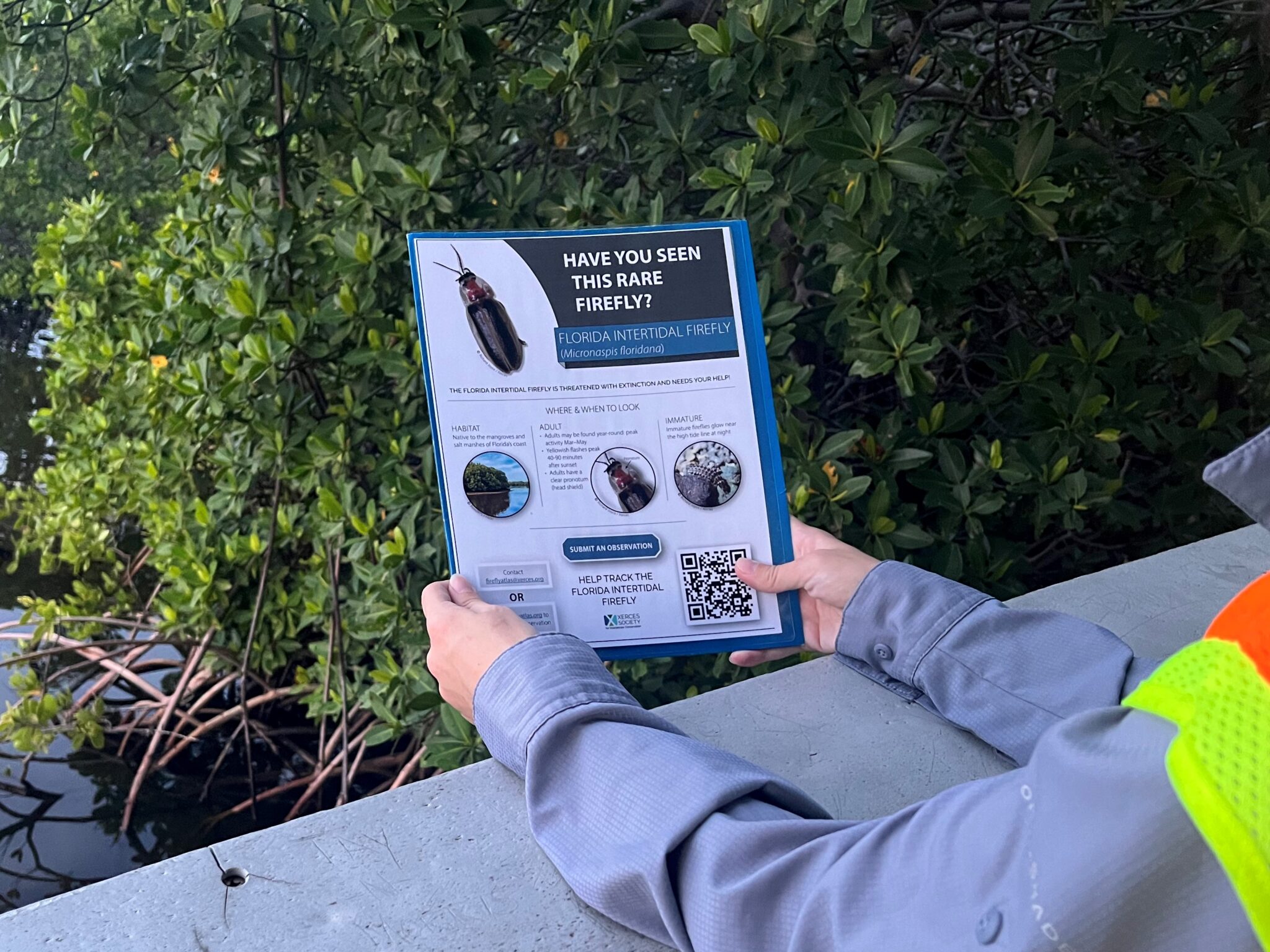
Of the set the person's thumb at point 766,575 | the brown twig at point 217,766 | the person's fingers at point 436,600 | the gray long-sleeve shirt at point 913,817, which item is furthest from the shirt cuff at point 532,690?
the brown twig at point 217,766

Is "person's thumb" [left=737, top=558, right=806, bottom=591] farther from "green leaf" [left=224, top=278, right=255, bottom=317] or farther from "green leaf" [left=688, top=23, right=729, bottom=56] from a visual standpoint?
"green leaf" [left=224, top=278, right=255, bottom=317]

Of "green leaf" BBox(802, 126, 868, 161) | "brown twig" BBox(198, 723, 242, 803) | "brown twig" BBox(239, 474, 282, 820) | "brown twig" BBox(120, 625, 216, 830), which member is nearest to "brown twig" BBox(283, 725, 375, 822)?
"brown twig" BBox(239, 474, 282, 820)

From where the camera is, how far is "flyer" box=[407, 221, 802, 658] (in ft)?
3.56

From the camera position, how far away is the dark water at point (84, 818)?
2344 millimetres

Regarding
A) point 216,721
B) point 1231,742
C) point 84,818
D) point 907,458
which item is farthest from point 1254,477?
point 84,818

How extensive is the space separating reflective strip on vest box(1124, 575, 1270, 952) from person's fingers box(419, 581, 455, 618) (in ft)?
2.29

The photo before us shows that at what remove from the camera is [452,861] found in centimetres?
88

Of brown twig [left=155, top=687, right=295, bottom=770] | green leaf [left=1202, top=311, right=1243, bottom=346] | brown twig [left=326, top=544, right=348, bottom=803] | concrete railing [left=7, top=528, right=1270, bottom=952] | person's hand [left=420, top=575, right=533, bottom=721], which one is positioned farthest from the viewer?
brown twig [left=155, top=687, right=295, bottom=770]

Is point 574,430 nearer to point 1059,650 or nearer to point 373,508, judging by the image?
point 1059,650

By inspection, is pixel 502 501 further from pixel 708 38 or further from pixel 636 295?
pixel 708 38

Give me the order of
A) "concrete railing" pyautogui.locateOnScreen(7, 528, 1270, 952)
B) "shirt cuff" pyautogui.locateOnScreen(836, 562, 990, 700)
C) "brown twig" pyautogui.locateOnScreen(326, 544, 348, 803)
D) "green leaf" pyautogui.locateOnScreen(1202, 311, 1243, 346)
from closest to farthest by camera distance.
Answer: "concrete railing" pyautogui.locateOnScreen(7, 528, 1270, 952)
"shirt cuff" pyautogui.locateOnScreen(836, 562, 990, 700)
"green leaf" pyautogui.locateOnScreen(1202, 311, 1243, 346)
"brown twig" pyautogui.locateOnScreen(326, 544, 348, 803)

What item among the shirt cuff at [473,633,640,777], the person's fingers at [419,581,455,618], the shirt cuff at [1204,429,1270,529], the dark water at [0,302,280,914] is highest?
the shirt cuff at [1204,429,1270,529]

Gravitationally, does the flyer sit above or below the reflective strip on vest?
above

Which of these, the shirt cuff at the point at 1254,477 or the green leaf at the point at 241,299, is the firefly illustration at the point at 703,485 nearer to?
the shirt cuff at the point at 1254,477
